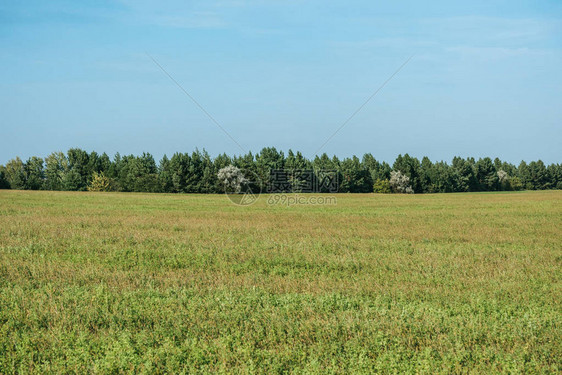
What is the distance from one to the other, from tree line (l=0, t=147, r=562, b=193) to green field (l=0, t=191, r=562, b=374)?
273ft

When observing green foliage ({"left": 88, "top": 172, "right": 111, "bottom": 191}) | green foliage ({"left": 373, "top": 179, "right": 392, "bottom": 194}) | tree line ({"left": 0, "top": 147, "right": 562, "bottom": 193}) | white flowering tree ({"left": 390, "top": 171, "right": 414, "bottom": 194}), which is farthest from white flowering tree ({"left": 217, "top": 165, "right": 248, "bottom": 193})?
white flowering tree ({"left": 390, "top": 171, "right": 414, "bottom": 194})

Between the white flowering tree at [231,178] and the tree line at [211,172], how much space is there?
1827 mm

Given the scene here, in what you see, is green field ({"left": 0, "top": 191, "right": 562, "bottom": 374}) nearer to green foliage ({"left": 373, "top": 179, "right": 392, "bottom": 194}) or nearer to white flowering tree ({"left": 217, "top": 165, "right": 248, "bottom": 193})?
white flowering tree ({"left": 217, "top": 165, "right": 248, "bottom": 193})

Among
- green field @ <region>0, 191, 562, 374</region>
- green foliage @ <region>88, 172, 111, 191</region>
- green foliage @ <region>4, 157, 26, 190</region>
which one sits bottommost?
green field @ <region>0, 191, 562, 374</region>

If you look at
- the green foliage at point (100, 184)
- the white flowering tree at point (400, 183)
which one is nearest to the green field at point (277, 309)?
the green foliage at point (100, 184)

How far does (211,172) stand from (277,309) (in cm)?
9257

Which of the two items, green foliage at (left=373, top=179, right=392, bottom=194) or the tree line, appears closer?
the tree line

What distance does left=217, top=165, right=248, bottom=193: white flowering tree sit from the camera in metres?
94.8

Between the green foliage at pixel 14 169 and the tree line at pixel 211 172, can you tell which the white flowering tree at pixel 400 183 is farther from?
the green foliage at pixel 14 169

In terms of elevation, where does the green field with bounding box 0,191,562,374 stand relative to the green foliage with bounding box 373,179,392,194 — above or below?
below

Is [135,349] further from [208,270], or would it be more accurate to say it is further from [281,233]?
[281,233]

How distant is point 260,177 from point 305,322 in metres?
91.4

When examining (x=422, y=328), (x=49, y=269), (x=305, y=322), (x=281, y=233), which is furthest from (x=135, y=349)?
(x=281, y=233)

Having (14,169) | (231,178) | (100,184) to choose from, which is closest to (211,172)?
(231,178)
